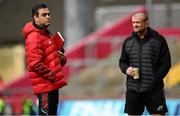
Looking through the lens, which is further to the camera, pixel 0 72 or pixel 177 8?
pixel 0 72

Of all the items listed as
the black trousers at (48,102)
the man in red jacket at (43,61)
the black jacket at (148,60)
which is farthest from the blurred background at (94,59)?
the man in red jacket at (43,61)

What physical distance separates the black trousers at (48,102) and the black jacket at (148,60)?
0.97 m

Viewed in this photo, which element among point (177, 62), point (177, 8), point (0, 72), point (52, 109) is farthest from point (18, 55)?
point (52, 109)

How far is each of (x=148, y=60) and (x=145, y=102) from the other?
602 mm

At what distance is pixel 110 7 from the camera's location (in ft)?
86.0

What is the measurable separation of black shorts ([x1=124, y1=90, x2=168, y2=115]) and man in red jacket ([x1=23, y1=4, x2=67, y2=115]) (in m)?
0.92

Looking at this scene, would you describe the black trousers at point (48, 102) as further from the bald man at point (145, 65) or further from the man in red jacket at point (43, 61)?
the bald man at point (145, 65)

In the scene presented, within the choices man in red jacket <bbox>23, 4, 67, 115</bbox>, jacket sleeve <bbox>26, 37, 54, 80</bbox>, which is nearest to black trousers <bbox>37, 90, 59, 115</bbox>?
man in red jacket <bbox>23, 4, 67, 115</bbox>

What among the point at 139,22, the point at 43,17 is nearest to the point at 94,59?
the point at 43,17

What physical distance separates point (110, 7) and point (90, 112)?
367 inches

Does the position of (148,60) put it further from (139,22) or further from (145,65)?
(139,22)

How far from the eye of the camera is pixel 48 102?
10.4 metres

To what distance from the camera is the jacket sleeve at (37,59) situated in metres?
10.2

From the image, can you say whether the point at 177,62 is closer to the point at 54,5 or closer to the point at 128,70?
the point at 128,70
